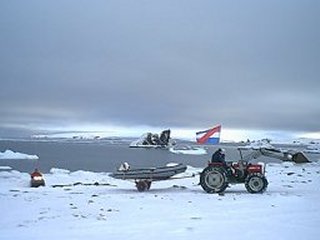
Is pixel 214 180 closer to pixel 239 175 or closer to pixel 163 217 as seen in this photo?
pixel 239 175

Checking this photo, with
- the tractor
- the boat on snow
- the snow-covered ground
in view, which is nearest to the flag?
the tractor

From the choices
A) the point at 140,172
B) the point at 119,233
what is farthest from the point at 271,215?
the point at 140,172

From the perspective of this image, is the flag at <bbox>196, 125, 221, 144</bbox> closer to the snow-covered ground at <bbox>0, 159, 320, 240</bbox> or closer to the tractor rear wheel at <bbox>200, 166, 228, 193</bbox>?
the tractor rear wheel at <bbox>200, 166, 228, 193</bbox>

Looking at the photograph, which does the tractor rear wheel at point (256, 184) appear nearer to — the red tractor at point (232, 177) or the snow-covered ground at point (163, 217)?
the red tractor at point (232, 177)

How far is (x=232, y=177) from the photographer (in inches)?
661

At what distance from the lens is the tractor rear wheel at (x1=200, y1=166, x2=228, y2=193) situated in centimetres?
1648

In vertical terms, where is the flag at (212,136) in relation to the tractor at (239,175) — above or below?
above

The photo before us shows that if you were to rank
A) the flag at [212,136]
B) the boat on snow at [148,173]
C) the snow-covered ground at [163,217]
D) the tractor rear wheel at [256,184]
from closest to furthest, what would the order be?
the snow-covered ground at [163,217] → the tractor rear wheel at [256,184] → the flag at [212,136] → the boat on snow at [148,173]

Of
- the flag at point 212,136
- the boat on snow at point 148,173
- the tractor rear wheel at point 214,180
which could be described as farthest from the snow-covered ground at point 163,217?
the boat on snow at point 148,173

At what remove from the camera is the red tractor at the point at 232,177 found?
16438mm

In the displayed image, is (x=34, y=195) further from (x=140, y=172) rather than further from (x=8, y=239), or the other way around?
(x=8, y=239)

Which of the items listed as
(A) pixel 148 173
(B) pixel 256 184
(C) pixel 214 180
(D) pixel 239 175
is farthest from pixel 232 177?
(A) pixel 148 173

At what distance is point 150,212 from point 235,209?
227cm

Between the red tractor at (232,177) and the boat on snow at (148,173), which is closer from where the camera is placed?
the red tractor at (232,177)
